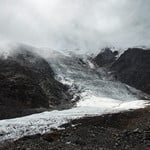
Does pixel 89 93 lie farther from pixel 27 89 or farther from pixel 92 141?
pixel 92 141

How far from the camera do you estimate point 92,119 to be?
62438mm

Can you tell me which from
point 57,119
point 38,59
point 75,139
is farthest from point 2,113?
point 38,59

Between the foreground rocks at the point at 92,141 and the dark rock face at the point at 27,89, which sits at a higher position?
the dark rock face at the point at 27,89

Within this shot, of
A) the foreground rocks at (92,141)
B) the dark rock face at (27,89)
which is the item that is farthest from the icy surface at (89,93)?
the foreground rocks at (92,141)

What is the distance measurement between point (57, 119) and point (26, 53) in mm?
129551

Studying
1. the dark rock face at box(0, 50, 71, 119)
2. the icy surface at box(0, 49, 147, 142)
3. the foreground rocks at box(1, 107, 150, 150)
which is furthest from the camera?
the dark rock face at box(0, 50, 71, 119)

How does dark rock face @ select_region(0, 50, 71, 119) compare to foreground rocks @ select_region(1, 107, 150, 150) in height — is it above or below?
above

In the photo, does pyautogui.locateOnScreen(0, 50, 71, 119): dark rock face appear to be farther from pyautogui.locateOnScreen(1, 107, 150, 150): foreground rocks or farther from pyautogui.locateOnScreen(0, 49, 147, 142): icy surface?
pyautogui.locateOnScreen(1, 107, 150, 150): foreground rocks

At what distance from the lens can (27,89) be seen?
122562 millimetres

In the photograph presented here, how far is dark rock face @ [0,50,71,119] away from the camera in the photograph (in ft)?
373

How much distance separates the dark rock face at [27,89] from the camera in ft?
373

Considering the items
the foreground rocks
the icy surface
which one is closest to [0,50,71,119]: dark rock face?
the icy surface

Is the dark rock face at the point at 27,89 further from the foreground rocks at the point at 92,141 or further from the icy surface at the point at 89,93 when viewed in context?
the foreground rocks at the point at 92,141

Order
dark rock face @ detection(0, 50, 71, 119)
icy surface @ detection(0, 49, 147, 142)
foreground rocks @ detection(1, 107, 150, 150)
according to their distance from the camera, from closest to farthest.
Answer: foreground rocks @ detection(1, 107, 150, 150)
icy surface @ detection(0, 49, 147, 142)
dark rock face @ detection(0, 50, 71, 119)
